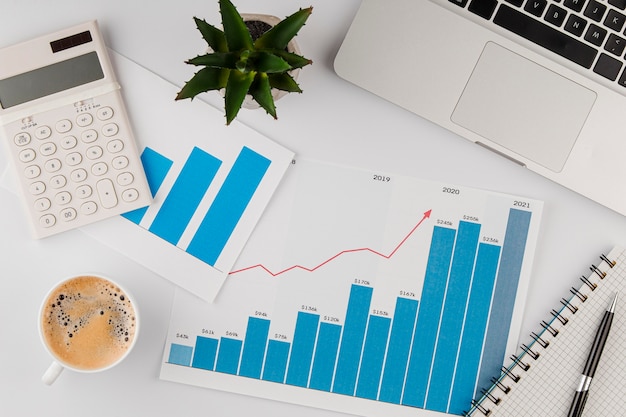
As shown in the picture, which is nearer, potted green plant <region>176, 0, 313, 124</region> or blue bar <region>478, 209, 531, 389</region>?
potted green plant <region>176, 0, 313, 124</region>

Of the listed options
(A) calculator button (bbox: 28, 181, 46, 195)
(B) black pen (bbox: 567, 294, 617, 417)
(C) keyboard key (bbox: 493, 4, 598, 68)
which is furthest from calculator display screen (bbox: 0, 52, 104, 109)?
(B) black pen (bbox: 567, 294, 617, 417)

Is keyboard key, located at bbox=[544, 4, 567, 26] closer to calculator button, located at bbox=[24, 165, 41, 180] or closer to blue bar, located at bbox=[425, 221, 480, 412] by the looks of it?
blue bar, located at bbox=[425, 221, 480, 412]

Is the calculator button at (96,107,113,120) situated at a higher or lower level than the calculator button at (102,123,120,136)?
higher

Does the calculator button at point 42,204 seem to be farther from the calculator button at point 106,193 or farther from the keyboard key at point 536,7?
the keyboard key at point 536,7

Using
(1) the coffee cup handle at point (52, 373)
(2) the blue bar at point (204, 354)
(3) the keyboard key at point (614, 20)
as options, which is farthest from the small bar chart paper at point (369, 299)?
(3) the keyboard key at point (614, 20)

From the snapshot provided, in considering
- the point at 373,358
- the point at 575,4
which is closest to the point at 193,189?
the point at 373,358

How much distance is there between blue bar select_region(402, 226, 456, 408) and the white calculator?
0.40m

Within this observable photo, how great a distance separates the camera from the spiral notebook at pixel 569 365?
846 millimetres

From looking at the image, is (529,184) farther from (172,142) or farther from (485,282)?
(172,142)

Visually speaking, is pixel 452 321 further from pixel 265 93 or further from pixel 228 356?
pixel 265 93

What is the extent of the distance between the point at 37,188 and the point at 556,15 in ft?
2.35

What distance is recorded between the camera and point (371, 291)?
86 cm

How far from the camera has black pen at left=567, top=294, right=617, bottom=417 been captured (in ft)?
2.73

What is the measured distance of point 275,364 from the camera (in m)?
0.86
